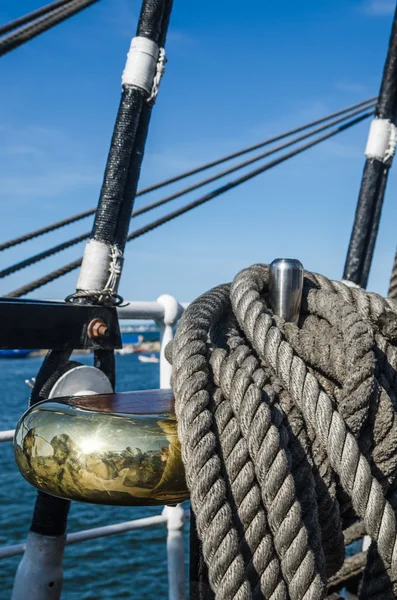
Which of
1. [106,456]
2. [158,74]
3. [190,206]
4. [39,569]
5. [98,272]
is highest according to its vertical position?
[158,74]

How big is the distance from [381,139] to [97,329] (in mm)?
1944

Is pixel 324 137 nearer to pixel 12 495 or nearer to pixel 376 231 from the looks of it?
pixel 376 231

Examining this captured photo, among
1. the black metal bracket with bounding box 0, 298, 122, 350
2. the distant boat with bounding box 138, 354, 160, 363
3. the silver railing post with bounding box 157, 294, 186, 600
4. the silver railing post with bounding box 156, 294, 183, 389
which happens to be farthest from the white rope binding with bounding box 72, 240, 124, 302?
the distant boat with bounding box 138, 354, 160, 363

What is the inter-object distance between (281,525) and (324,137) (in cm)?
333

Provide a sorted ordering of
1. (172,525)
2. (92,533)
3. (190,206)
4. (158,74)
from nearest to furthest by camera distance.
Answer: (158,74) → (92,533) → (172,525) → (190,206)

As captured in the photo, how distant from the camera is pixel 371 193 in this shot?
331cm

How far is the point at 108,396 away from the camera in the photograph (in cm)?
119

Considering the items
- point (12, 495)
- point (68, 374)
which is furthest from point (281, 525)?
point (12, 495)

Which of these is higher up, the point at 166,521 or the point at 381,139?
the point at 381,139

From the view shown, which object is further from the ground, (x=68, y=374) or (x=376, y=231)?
(x=376, y=231)

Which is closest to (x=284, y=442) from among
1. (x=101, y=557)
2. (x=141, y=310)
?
(x=141, y=310)

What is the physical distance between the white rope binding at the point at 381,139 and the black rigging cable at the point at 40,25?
1.47 metres

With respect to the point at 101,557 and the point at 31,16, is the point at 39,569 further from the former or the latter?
the point at 101,557

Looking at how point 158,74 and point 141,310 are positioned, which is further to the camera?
point 141,310
